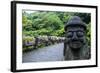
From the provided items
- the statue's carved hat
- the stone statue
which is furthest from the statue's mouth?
the statue's carved hat

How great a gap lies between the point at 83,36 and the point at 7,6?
0.75 meters

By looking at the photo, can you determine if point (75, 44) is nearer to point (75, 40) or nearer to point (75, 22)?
point (75, 40)

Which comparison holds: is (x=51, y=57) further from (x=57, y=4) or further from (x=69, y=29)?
(x=57, y=4)

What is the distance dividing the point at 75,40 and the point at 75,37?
0.09 ft

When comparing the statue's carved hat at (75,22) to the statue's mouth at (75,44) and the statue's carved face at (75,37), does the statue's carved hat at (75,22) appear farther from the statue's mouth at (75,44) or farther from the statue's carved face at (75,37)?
the statue's mouth at (75,44)

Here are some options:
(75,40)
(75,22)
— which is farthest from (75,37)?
(75,22)

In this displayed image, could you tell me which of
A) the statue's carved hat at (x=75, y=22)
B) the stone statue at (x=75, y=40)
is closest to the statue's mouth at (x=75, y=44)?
the stone statue at (x=75, y=40)

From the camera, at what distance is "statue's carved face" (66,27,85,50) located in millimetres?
1920

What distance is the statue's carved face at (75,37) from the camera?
1.92 meters

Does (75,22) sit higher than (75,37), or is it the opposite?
(75,22)

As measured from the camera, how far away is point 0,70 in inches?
66.4

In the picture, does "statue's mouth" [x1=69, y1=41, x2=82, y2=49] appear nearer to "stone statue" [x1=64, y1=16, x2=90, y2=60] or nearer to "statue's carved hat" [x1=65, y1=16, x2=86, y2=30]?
"stone statue" [x1=64, y1=16, x2=90, y2=60]

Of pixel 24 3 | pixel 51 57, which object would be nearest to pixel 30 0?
pixel 24 3

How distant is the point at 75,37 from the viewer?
1.93 metres
